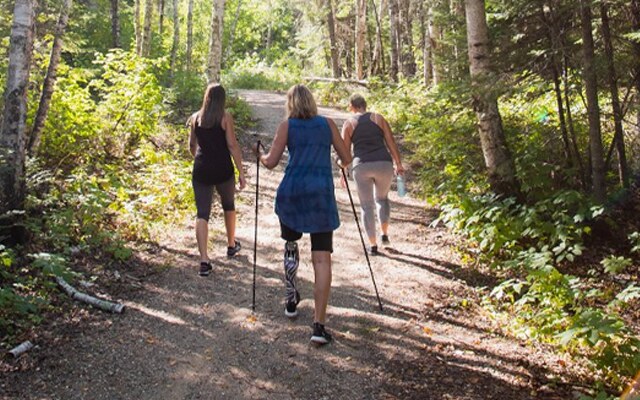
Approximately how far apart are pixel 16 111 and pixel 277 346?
439 centimetres

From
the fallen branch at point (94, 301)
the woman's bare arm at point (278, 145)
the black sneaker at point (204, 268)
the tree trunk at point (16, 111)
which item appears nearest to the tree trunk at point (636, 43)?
the woman's bare arm at point (278, 145)

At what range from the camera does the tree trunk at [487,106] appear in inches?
287

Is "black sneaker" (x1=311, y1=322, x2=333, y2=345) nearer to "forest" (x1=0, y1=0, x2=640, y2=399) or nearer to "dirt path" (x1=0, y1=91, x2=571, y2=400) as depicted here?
"dirt path" (x1=0, y1=91, x2=571, y2=400)

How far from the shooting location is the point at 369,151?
7.16m

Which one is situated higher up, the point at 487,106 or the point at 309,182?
the point at 487,106

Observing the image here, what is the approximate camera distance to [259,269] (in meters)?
7.02

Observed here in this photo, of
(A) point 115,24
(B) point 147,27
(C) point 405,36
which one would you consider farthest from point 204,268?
(C) point 405,36

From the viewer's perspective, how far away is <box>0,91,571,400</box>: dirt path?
14.0 feet

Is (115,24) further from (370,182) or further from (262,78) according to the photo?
(262,78)

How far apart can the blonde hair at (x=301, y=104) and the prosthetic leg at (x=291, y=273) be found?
1.19 metres

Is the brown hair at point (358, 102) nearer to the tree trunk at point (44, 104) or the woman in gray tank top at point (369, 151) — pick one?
the woman in gray tank top at point (369, 151)

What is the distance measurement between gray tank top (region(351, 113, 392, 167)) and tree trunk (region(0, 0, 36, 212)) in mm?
4103

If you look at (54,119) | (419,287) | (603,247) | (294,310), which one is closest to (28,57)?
(54,119)

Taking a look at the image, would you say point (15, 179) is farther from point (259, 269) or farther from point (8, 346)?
point (259, 269)
